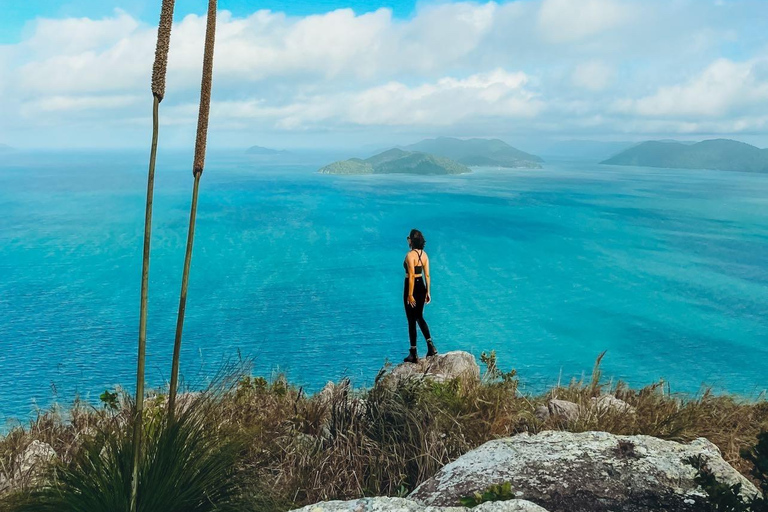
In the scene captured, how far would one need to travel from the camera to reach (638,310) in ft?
134

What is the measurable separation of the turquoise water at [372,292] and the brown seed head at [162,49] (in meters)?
3.77

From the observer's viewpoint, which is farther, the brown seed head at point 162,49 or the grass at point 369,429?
the grass at point 369,429

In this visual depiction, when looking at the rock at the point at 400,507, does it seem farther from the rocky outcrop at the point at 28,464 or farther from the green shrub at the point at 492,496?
the rocky outcrop at the point at 28,464

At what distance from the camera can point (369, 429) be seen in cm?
531

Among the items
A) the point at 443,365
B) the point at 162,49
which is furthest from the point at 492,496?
the point at 443,365

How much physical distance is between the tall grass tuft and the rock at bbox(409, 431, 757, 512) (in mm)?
1248

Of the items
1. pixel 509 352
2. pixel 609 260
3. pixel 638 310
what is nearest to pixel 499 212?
pixel 609 260

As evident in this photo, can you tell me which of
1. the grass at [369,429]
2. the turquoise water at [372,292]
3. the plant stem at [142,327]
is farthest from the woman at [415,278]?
the plant stem at [142,327]

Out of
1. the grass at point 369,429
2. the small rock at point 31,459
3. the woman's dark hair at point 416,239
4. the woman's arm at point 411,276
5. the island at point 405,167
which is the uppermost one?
the island at point 405,167

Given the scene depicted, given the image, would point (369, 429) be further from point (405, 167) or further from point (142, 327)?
point (405, 167)

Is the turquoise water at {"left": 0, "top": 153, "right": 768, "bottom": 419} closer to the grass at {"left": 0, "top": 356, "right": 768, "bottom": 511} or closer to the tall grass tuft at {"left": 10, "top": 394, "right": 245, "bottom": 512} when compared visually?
the grass at {"left": 0, "top": 356, "right": 768, "bottom": 511}

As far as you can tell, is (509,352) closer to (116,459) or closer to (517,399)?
(517,399)

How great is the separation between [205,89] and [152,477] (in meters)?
2.28

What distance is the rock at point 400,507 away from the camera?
299cm
